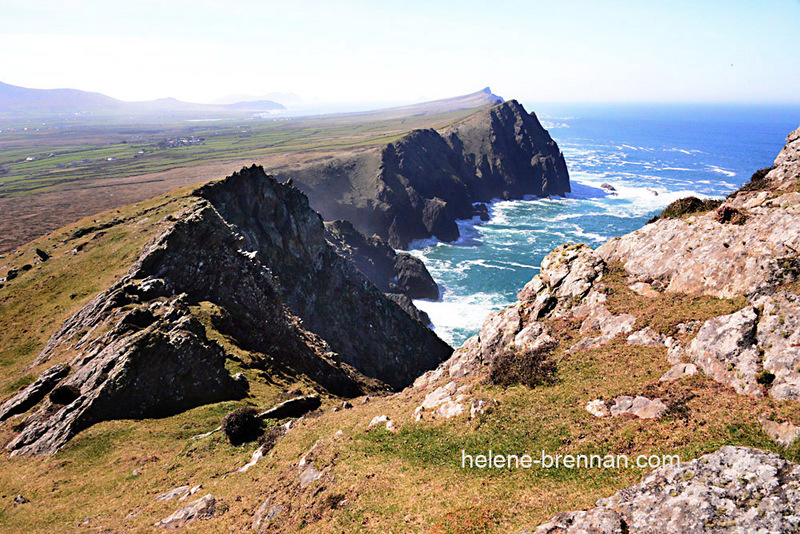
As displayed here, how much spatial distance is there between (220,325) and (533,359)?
104ft

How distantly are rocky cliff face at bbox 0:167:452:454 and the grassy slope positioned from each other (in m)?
2.22

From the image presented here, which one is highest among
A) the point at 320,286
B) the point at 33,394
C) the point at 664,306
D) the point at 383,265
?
the point at 664,306

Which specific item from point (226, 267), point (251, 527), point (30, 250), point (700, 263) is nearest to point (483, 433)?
point (251, 527)

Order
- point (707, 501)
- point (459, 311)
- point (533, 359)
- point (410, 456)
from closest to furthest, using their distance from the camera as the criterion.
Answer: point (707, 501) → point (410, 456) → point (533, 359) → point (459, 311)

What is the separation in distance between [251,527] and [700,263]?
99.3 ft

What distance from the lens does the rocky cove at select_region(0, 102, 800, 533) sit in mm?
13688

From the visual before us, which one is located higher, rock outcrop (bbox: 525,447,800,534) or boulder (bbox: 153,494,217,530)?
rock outcrop (bbox: 525,447,800,534)

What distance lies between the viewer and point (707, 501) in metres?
12.3

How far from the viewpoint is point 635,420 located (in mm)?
17516

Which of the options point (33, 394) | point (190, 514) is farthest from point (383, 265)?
point (190, 514)

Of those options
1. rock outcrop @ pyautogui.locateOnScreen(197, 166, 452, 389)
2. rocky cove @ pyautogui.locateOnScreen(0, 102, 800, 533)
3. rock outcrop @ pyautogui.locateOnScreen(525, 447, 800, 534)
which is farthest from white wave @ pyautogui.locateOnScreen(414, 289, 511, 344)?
rock outcrop @ pyautogui.locateOnScreen(525, 447, 800, 534)

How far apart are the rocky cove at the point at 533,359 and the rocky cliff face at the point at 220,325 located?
0.20m

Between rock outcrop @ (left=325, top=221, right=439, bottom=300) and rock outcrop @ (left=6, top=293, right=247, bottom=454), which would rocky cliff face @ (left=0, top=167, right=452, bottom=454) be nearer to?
rock outcrop @ (left=6, top=293, right=247, bottom=454)

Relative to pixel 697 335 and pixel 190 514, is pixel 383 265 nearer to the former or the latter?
pixel 190 514
